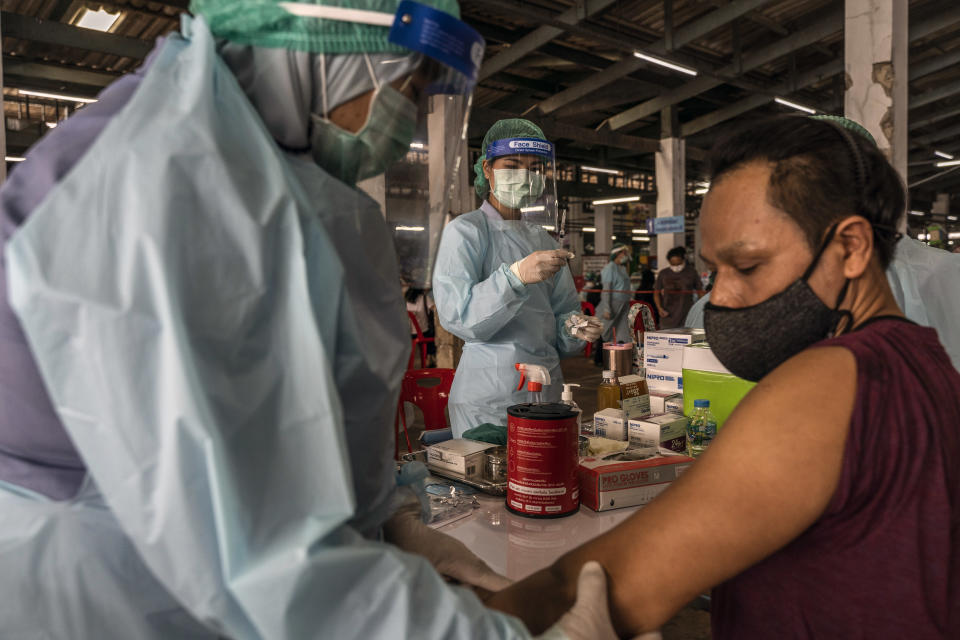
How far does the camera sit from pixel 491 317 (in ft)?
7.80

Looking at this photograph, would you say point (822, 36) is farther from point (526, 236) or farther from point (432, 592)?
point (432, 592)

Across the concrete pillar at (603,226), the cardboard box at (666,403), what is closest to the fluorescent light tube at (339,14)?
the cardboard box at (666,403)

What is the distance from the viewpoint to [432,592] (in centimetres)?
67

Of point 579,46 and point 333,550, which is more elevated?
point 579,46

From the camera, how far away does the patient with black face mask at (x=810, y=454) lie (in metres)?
0.78

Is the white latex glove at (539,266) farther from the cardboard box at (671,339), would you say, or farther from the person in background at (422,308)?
the person in background at (422,308)

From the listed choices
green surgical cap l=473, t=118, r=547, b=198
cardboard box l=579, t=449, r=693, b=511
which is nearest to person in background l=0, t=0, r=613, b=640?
cardboard box l=579, t=449, r=693, b=511

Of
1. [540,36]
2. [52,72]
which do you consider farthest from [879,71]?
[52,72]

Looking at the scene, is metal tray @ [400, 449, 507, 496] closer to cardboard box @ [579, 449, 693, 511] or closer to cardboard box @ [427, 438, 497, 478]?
cardboard box @ [427, 438, 497, 478]

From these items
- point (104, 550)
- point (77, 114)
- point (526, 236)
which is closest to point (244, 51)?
point (77, 114)

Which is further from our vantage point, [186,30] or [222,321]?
[186,30]

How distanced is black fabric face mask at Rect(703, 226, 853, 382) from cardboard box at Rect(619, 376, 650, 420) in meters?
0.97

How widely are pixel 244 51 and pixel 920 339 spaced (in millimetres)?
972

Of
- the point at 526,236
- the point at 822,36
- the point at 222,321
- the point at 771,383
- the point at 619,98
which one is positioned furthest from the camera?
the point at 619,98
